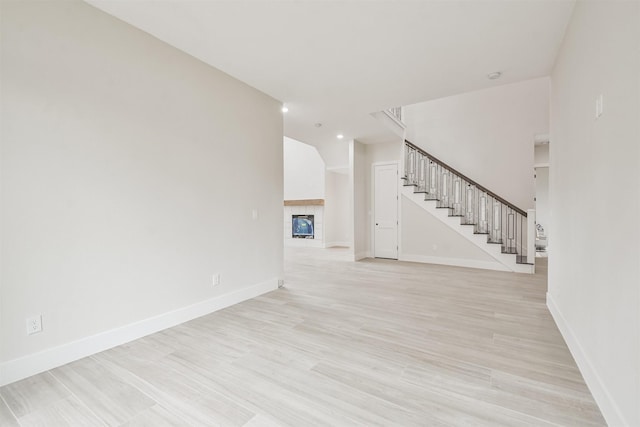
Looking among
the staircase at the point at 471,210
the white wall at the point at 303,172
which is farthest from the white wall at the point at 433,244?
the white wall at the point at 303,172

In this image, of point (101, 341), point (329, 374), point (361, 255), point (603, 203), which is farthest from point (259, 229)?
point (361, 255)

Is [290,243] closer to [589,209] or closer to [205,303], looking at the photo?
[205,303]

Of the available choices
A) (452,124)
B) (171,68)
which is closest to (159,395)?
(171,68)

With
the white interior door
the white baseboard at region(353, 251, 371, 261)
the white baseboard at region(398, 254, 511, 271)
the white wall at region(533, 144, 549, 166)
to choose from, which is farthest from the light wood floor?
the white wall at region(533, 144, 549, 166)

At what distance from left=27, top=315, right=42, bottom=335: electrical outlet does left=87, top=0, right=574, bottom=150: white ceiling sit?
2362 millimetres

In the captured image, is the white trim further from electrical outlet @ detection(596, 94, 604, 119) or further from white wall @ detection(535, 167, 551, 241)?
white wall @ detection(535, 167, 551, 241)

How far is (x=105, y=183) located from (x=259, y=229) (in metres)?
1.84

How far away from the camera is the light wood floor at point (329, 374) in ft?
5.08

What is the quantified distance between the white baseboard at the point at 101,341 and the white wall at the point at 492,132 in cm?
602

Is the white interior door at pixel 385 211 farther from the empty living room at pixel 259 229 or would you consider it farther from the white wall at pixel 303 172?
the empty living room at pixel 259 229

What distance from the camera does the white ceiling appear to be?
2262mm

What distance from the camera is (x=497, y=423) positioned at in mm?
1470

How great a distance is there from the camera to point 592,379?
1.71 meters

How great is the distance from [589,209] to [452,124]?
5.63m
